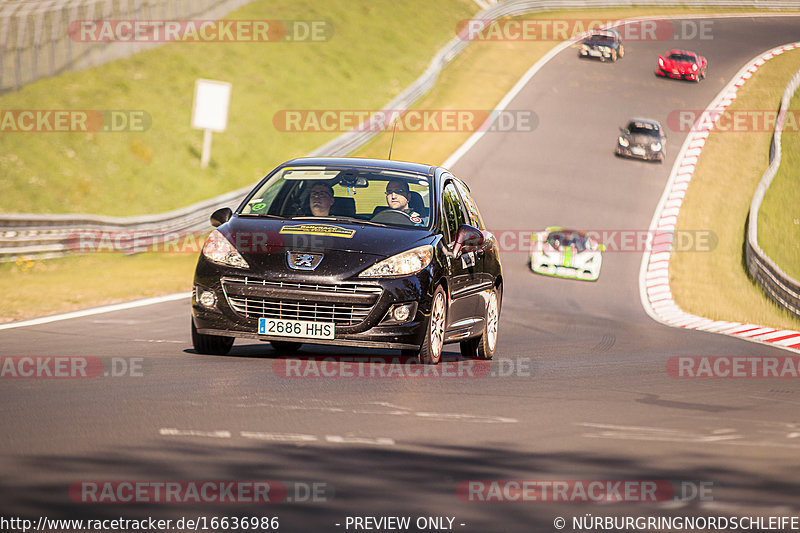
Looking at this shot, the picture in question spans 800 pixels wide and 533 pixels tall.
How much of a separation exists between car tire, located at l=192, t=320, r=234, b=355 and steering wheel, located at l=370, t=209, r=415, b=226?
1655mm

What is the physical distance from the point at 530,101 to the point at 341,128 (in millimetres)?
7960

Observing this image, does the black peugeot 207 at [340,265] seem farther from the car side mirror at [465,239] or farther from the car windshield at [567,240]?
the car windshield at [567,240]

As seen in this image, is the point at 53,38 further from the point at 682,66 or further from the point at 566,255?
the point at 682,66

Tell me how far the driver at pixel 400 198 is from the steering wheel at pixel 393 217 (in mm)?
37

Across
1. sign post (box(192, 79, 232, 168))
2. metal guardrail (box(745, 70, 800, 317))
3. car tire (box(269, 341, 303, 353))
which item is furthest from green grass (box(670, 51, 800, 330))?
car tire (box(269, 341, 303, 353))

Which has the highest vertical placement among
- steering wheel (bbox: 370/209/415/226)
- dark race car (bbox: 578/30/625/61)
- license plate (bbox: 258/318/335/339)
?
dark race car (bbox: 578/30/625/61)

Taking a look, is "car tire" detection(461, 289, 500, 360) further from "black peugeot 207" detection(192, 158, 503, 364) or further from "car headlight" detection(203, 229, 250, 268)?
"car headlight" detection(203, 229, 250, 268)

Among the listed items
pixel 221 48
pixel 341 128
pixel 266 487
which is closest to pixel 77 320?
pixel 266 487

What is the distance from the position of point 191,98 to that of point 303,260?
30.8 m

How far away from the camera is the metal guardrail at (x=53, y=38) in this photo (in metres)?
29.8

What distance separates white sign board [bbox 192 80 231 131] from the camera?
30406 mm

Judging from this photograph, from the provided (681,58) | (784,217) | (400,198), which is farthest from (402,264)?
(681,58)

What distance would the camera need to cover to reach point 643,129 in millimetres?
38062

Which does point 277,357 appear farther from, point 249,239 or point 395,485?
point 395,485
